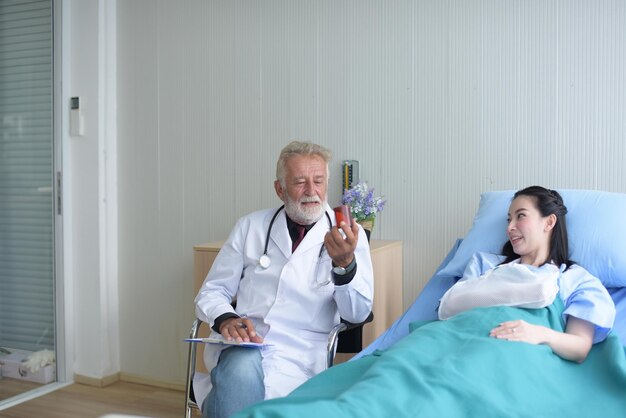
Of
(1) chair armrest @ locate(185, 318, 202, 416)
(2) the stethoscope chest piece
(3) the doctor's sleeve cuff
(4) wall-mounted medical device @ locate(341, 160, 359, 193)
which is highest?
(4) wall-mounted medical device @ locate(341, 160, 359, 193)

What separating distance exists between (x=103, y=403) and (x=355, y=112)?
180 cm

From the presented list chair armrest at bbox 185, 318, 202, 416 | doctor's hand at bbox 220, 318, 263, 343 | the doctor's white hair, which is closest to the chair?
chair armrest at bbox 185, 318, 202, 416

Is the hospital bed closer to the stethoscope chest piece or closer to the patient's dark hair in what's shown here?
the patient's dark hair

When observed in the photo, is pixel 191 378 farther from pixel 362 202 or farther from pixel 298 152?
pixel 362 202

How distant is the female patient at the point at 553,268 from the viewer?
171cm

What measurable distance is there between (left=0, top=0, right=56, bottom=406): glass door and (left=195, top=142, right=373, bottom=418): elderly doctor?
1397 millimetres

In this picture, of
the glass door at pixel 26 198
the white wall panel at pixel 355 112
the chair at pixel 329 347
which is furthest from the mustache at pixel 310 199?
the glass door at pixel 26 198

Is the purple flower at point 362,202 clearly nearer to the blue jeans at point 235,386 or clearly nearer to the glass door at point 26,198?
the blue jeans at point 235,386

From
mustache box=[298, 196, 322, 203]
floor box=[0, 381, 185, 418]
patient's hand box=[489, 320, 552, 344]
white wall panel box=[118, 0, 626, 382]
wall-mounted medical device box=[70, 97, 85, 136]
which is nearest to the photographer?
patient's hand box=[489, 320, 552, 344]

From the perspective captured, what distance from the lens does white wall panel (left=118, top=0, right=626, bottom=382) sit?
2602 mm

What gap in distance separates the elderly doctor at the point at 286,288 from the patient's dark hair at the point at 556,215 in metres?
0.57

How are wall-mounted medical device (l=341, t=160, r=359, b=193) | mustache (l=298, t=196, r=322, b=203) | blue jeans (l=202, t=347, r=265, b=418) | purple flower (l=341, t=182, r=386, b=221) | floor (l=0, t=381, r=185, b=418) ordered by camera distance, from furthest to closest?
1. floor (l=0, t=381, r=185, b=418)
2. wall-mounted medical device (l=341, t=160, r=359, b=193)
3. purple flower (l=341, t=182, r=386, b=221)
4. mustache (l=298, t=196, r=322, b=203)
5. blue jeans (l=202, t=347, r=265, b=418)

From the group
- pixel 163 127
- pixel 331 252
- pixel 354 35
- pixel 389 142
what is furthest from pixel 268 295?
pixel 163 127

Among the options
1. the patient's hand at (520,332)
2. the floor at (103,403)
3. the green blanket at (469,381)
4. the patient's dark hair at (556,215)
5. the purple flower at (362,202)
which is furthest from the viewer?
the floor at (103,403)
